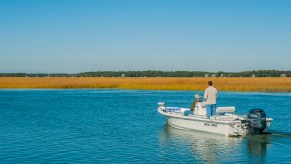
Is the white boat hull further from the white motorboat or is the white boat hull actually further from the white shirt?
the white shirt

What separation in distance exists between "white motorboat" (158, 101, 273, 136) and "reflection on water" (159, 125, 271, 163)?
27 centimetres

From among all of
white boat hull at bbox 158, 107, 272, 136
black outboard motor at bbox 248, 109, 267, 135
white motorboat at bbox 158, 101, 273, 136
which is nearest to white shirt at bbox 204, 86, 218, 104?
white motorboat at bbox 158, 101, 273, 136

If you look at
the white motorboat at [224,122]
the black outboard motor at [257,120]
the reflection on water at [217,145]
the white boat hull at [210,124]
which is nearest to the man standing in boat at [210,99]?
the white motorboat at [224,122]

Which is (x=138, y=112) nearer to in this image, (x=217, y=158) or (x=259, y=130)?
(x=259, y=130)

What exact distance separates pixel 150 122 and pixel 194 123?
507 cm

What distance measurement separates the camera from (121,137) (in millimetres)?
19922

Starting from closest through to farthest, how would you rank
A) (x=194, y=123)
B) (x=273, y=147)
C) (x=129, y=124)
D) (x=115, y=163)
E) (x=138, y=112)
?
(x=115, y=163) → (x=273, y=147) → (x=194, y=123) → (x=129, y=124) → (x=138, y=112)

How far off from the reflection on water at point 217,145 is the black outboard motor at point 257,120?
38cm

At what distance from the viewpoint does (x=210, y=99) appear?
801 inches

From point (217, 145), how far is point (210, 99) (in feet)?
10.0

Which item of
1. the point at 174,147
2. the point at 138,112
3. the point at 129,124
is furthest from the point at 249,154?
the point at 138,112

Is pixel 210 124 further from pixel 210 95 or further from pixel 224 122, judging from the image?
pixel 210 95

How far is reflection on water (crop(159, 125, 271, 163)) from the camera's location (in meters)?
15.5

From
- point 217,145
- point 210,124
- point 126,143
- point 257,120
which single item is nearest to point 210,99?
point 210,124
